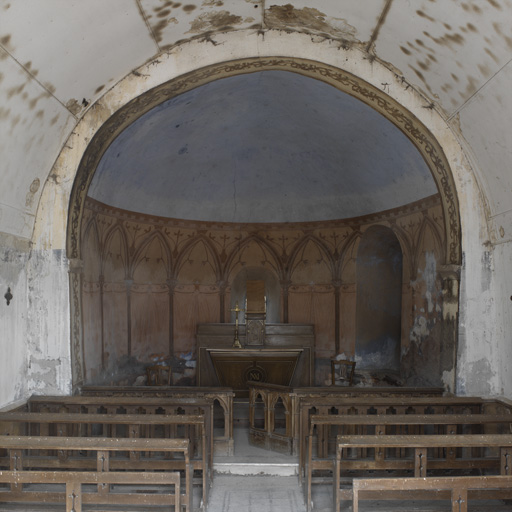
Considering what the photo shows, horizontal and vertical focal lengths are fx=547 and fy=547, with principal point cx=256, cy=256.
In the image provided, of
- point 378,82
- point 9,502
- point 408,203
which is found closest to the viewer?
point 9,502

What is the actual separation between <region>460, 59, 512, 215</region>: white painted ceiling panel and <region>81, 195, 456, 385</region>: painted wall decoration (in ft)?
6.68

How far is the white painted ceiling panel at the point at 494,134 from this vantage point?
16.5ft

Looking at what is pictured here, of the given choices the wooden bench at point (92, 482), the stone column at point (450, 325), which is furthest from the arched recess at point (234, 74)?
the wooden bench at point (92, 482)

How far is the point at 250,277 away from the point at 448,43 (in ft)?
21.3

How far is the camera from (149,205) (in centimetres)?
954

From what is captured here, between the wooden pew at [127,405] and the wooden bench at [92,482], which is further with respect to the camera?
the wooden pew at [127,405]

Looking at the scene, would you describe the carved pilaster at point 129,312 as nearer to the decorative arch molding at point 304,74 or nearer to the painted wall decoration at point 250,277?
the painted wall decoration at point 250,277

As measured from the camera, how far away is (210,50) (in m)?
6.49

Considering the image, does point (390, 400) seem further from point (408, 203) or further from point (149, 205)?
point (149, 205)

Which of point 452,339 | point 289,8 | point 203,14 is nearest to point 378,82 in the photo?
point 289,8

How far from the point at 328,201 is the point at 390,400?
502cm

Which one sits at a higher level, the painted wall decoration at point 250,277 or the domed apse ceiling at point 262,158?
the domed apse ceiling at point 262,158

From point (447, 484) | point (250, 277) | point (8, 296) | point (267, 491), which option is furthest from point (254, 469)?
point (250, 277)

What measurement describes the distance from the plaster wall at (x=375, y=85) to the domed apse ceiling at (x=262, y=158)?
0.53 m
